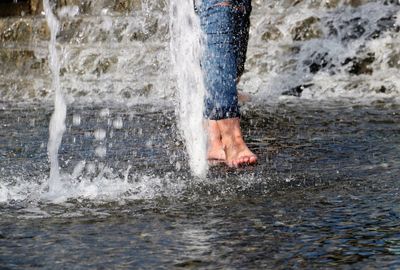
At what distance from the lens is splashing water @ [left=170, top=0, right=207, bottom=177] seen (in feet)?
12.8

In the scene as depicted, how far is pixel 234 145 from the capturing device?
3.89 m

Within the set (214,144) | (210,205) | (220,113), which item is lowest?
(210,205)

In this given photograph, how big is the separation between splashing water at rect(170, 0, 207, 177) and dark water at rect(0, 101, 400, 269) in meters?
0.14

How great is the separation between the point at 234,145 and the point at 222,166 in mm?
138

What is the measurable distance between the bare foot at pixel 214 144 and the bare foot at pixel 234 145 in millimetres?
14

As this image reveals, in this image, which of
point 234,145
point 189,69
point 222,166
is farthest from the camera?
point 189,69

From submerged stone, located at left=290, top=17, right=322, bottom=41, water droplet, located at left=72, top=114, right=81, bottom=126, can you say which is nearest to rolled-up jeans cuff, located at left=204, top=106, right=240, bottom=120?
water droplet, located at left=72, top=114, right=81, bottom=126

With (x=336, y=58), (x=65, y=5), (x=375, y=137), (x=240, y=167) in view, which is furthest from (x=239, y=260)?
(x=65, y=5)

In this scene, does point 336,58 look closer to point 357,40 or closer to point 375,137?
point 357,40

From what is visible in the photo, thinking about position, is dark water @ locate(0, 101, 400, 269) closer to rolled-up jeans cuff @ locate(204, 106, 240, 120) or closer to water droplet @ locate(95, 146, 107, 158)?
water droplet @ locate(95, 146, 107, 158)

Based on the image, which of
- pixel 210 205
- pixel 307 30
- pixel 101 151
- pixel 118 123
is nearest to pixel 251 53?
pixel 307 30

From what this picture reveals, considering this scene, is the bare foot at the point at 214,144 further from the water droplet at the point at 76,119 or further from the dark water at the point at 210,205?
the water droplet at the point at 76,119

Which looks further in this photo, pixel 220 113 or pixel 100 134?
pixel 100 134

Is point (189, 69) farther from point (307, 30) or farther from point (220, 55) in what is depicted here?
point (307, 30)
